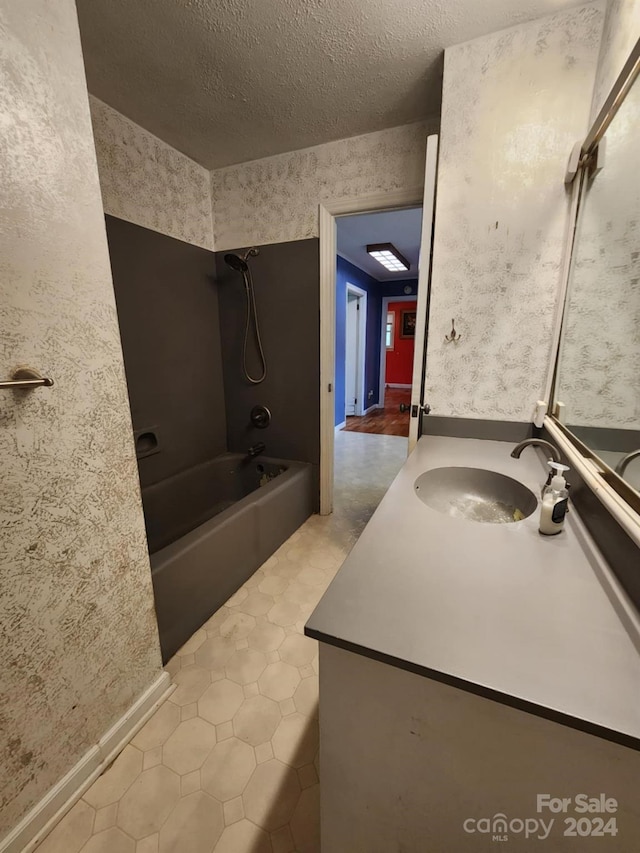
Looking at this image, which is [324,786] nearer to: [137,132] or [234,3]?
[234,3]

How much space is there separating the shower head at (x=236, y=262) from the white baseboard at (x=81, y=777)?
2.23 meters

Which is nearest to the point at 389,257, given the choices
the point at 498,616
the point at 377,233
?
the point at 377,233

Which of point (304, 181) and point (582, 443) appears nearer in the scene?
point (582, 443)

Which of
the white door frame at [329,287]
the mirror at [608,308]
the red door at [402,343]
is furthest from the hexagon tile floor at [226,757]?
the red door at [402,343]

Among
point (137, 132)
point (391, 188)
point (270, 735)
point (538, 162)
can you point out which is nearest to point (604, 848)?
point (270, 735)

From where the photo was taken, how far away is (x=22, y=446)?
79cm

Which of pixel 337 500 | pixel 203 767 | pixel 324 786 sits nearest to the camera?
pixel 324 786

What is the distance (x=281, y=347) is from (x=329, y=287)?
52 centimetres

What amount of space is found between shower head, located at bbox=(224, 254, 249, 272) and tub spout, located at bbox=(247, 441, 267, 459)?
124cm

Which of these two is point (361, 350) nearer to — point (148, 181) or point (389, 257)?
point (389, 257)

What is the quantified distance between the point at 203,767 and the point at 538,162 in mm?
2420

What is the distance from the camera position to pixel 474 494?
1.24m

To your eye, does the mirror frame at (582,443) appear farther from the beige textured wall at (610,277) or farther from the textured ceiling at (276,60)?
the textured ceiling at (276,60)

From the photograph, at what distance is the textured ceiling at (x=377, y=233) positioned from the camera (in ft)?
10.2
